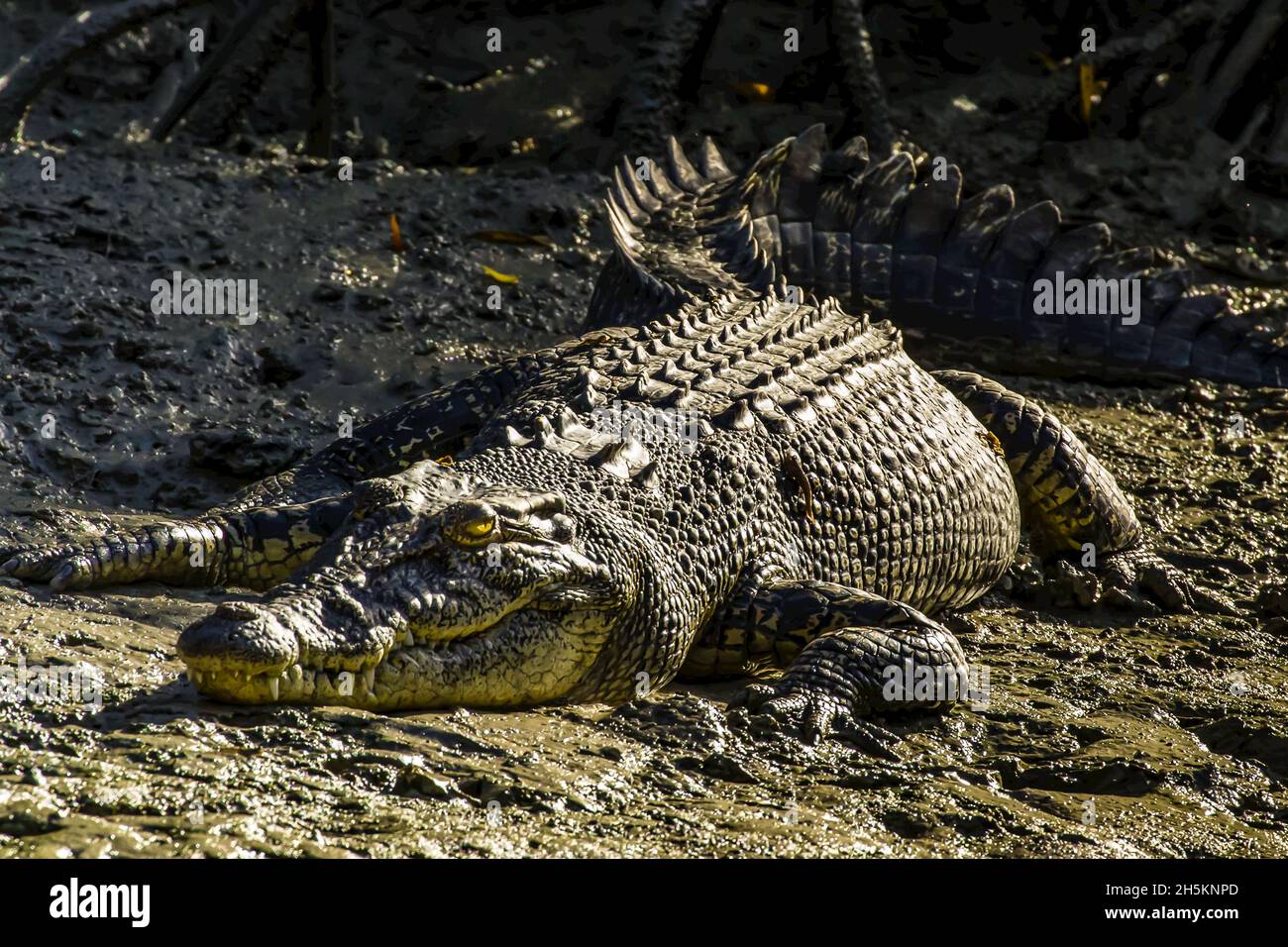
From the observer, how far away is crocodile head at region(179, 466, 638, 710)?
9.95 ft

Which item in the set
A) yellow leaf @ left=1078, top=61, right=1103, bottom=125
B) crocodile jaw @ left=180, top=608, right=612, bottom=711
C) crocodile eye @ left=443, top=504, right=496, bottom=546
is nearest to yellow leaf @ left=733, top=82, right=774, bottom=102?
yellow leaf @ left=1078, top=61, right=1103, bottom=125

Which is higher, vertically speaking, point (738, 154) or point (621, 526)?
point (738, 154)

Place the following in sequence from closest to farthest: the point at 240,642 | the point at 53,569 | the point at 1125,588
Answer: the point at 240,642
the point at 53,569
the point at 1125,588

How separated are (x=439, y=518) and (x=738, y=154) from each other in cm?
615

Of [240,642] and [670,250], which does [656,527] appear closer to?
[240,642]

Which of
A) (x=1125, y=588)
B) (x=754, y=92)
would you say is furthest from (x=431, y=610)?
(x=754, y=92)

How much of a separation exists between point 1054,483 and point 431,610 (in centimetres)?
331

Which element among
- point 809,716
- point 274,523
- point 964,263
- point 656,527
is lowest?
point 809,716

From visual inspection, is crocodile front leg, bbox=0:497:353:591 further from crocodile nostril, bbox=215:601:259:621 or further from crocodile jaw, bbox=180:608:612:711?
crocodile nostril, bbox=215:601:259:621

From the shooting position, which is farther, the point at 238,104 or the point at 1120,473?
the point at 238,104

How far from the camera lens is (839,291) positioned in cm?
694

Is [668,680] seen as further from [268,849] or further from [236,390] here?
[236,390]

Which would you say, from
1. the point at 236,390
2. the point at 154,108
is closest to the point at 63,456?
the point at 236,390

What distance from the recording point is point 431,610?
3.33 metres
